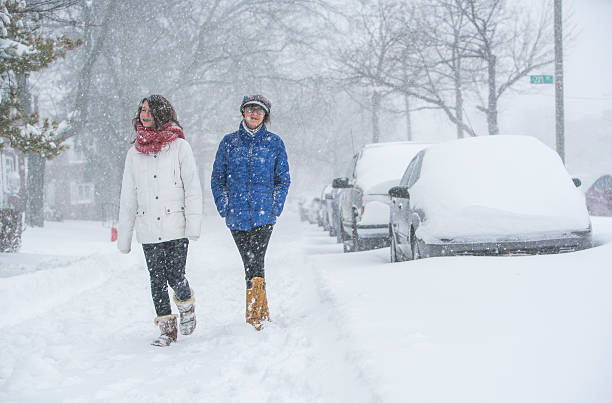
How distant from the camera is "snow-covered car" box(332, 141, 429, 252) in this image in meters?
9.32

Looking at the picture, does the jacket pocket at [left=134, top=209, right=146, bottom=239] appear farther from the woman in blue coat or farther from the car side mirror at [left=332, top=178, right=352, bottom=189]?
the car side mirror at [left=332, top=178, right=352, bottom=189]

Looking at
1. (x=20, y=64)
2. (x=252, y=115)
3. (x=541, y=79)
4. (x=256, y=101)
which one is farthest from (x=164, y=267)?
(x=541, y=79)

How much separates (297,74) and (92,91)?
847 centimetres

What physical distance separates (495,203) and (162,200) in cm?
309

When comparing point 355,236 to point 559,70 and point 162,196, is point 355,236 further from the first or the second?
point 559,70

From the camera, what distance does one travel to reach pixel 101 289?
8.04 metres

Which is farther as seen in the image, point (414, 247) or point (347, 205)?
point (347, 205)

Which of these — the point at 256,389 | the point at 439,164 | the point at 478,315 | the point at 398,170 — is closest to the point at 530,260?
the point at 478,315

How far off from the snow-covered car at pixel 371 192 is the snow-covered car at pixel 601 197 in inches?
334

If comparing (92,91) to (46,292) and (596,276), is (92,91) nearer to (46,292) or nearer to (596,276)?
(46,292)

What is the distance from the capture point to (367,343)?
3699mm

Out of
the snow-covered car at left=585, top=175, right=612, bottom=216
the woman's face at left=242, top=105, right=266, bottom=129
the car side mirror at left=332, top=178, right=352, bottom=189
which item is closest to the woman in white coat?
the woman's face at left=242, top=105, right=266, bottom=129

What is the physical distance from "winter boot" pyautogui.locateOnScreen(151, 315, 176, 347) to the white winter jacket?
64 centimetres

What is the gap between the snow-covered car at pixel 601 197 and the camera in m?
16.5
